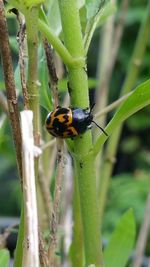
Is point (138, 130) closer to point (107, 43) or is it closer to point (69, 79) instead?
point (107, 43)

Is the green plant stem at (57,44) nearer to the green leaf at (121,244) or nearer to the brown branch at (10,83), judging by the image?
the brown branch at (10,83)

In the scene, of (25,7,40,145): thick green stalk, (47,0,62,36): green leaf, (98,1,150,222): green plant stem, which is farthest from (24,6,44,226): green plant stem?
(98,1,150,222): green plant stem

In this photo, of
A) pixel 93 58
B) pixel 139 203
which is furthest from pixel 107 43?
pixel 93 58

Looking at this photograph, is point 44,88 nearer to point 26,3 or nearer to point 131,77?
point 26,3

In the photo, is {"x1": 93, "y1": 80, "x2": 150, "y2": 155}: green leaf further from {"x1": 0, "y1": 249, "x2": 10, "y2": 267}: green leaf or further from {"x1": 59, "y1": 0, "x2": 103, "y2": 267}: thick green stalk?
{"x1": 0, "y1": 249, "x2": 10, "y2": 267}: green leaf

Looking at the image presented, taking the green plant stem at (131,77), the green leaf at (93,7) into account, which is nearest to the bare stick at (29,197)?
the green leaf at (93,7)

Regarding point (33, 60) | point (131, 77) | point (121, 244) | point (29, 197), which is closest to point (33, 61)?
point (33, 60)
